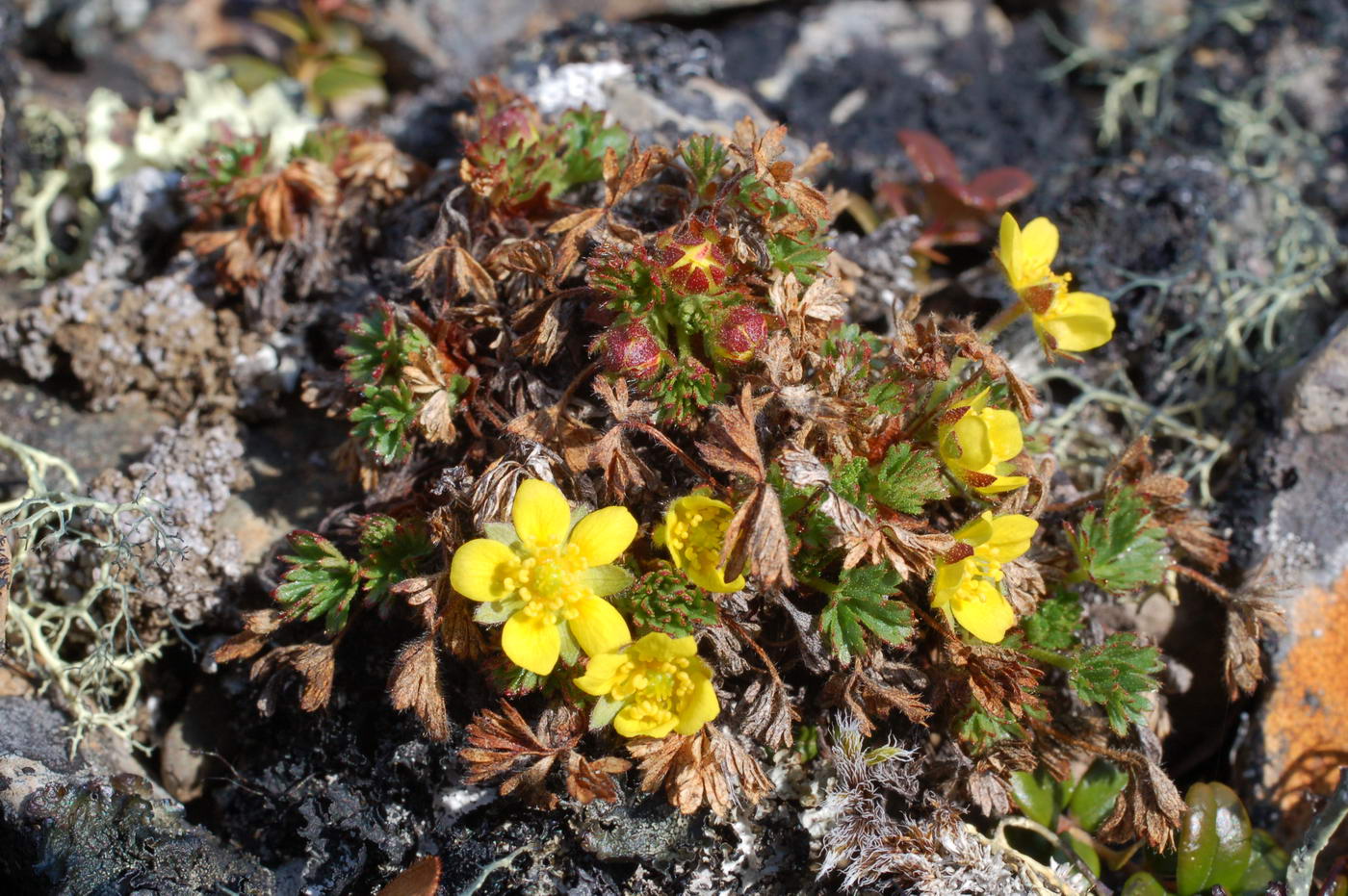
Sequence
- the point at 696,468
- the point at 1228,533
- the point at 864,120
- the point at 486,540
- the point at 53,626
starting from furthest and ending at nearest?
the point at 864,120
the point at 1228,533
the point at 53,626
the point at 696,468
the point at 486,540

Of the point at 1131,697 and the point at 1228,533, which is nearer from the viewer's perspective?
the point at 1131,697

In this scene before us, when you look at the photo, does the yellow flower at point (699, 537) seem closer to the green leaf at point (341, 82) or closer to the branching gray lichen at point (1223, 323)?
the branching gray lichen at point (1223, 323)

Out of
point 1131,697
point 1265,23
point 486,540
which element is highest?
point 1265,23

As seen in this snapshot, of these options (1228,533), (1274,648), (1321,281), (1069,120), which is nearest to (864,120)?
(1069,120)

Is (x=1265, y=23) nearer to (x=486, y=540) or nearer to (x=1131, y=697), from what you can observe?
(x=1131, y=697)

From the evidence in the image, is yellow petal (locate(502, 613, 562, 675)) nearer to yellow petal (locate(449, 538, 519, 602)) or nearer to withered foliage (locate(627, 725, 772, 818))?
yellow petal (locate(449, 538, 519, 602))
